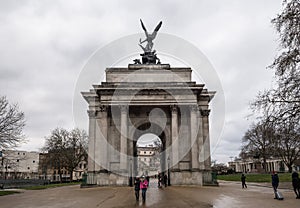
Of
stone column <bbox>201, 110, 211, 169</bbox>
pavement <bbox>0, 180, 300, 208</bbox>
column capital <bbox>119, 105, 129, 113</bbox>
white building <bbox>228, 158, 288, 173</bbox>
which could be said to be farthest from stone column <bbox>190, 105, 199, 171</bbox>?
white building <bbox>228, 158, 288, 173</bbox>

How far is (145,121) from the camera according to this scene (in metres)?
36.8

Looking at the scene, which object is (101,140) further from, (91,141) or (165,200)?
(165,200)

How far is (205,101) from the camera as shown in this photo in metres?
38.2

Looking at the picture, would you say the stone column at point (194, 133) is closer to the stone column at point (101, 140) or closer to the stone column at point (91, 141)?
the stone column at point (101, 140)

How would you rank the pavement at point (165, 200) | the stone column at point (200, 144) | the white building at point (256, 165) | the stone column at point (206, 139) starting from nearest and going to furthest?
the pavement at point (165, 200) < the stone column at point (200, 144) < the stone column at point (206, 139) < the white building at point (256, 165)

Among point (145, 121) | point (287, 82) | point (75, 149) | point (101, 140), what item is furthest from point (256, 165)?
point (287, 82)

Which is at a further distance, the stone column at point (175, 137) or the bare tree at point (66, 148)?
the bare tree at point (66, 148)

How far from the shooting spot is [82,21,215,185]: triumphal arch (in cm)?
3334

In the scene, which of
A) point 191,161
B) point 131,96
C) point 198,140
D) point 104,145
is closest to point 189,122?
point 198,140

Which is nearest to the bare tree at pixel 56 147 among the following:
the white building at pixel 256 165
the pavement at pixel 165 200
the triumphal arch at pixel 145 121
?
the triumphal arch at pixel 145 121

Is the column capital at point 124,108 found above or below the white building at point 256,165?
above

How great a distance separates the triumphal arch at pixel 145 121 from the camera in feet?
109

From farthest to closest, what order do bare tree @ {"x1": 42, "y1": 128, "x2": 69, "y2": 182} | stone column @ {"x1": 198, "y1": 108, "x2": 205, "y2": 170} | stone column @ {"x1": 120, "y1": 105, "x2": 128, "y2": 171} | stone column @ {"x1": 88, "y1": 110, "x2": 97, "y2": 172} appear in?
bare tree @ {"x1": 42, "y1": 128, "x2": 69, "y2": 182} → stone column @ {"x1": 198, "y1": 108, "x2": 205, "y2": 170} → stone column @ {"x1": 88, "y1": 110, "x2": 97, "y2": 172} → stone column @ {"x1": 120, "y1": 105, "x2": 128, "y2": 171}

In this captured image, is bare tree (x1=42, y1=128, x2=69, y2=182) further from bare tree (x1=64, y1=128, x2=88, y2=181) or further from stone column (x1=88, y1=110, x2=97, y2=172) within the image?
stone column (x1=88, y1=110, x2=97, y2=172)
